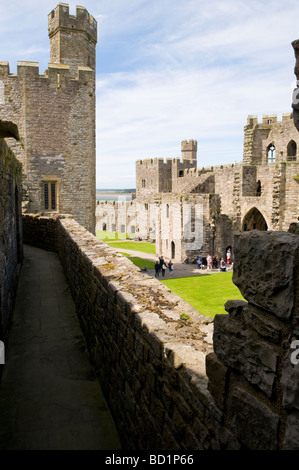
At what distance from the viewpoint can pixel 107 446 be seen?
374 cm

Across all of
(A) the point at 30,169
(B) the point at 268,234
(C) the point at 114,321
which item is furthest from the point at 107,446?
(A) the point at 30,169

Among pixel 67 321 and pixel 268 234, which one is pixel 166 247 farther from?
pixel 268 234

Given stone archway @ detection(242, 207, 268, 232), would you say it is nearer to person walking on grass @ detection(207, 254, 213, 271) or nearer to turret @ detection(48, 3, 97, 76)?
person walking on grass @ detection(207, 254, 213, 271)

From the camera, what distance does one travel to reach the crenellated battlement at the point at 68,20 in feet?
61.9

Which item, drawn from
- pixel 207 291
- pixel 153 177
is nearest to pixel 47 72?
Answer: pixel 207 291

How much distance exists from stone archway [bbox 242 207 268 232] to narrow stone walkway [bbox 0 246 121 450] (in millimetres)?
25011

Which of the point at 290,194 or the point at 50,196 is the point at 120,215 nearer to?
the point at 290,194

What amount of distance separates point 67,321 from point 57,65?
1521 cm

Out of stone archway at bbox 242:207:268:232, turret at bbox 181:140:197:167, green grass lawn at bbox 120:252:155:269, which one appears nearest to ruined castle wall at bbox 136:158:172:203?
turret at bbox 181:140:197:167

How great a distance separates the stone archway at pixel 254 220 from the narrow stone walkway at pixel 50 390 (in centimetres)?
2501

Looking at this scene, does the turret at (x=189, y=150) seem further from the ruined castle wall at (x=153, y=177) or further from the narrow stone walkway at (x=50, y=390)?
the narrow stone walkway at (x=50, y=390)

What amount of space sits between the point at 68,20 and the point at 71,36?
71 centimetres

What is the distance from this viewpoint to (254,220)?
103ft

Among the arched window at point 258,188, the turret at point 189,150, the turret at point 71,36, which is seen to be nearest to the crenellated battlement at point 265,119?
the arched window at point 258,188
